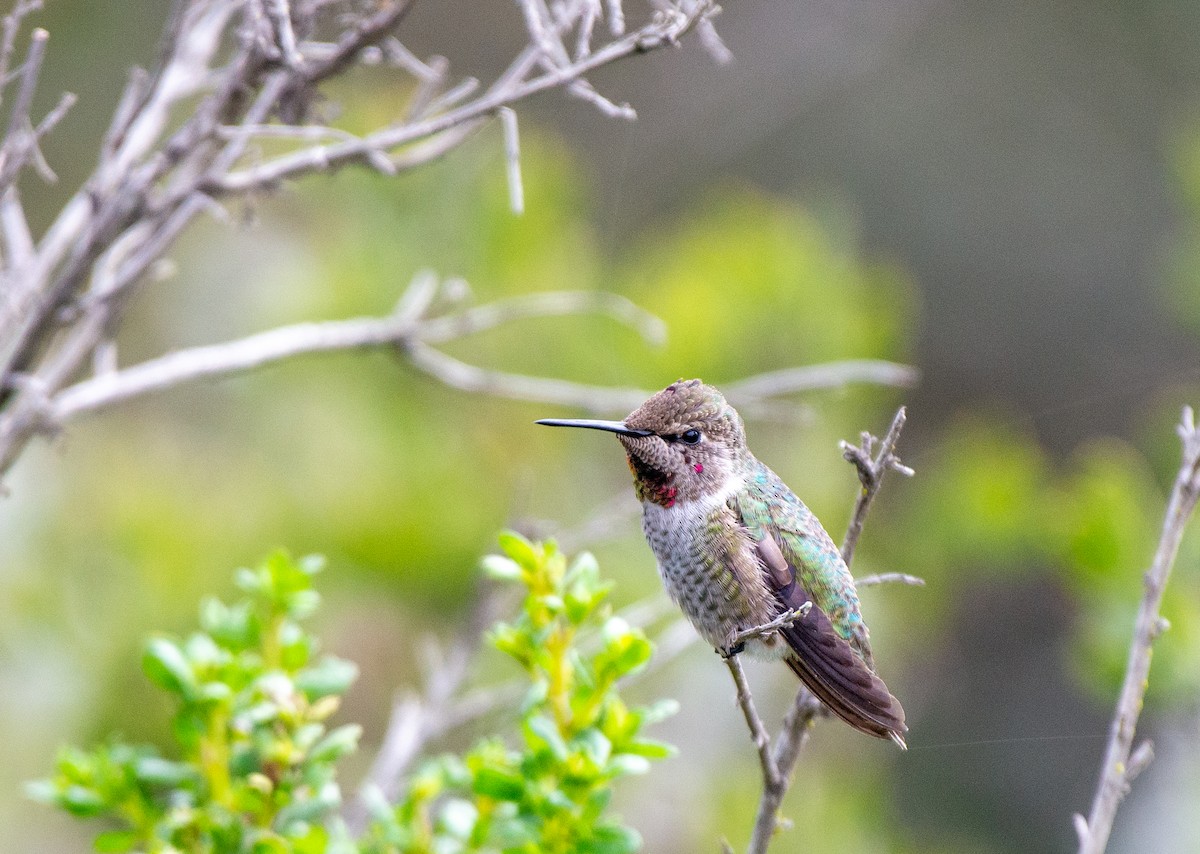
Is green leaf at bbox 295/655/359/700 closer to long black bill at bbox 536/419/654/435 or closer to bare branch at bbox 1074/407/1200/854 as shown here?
long black bill at bbox 536/419/654/435

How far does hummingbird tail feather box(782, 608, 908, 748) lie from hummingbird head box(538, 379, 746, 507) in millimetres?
359

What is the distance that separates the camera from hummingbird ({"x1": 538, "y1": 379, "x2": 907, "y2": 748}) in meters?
2.09

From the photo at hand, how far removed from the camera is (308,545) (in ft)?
15.0

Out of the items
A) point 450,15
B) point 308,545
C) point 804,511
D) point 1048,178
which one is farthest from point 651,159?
point 804,511

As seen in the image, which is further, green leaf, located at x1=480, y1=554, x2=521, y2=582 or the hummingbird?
the hummingbird

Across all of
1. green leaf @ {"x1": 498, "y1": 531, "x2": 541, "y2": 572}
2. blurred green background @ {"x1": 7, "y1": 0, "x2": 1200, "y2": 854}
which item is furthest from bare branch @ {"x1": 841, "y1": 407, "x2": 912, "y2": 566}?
blurred green background @ {"x1": 7, "y1": 0, "x2": 1200, "y2": 854}

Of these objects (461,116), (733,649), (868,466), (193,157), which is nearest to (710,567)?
(733,649)

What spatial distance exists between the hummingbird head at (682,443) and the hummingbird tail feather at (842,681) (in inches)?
14.1

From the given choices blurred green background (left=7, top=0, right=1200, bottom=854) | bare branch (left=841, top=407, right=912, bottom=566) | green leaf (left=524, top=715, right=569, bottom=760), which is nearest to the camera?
bare branch (left=841, top=407, right=912, bottom=566)

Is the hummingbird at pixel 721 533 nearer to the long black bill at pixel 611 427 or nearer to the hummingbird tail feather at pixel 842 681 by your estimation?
the long black bill at pixel 611 427

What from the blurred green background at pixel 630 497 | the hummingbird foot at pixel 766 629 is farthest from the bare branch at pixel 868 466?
the blurred green background at pixel 630 497

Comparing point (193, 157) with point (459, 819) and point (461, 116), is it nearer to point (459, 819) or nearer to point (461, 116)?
Answer: point (461, 116)

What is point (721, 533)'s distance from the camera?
7.03 ft

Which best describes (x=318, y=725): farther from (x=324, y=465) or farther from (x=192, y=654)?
(x=324, y=465)
